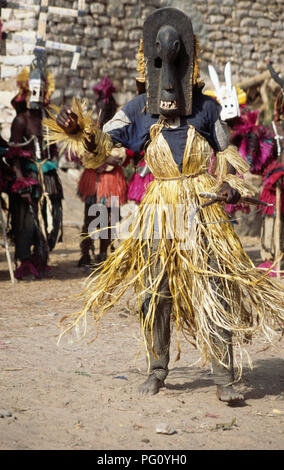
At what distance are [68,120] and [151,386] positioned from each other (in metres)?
1.61

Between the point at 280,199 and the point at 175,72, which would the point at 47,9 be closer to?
the point at 280,199

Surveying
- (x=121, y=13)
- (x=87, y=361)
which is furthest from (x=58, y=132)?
(x=121, y=13)

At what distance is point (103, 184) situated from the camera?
8594mm

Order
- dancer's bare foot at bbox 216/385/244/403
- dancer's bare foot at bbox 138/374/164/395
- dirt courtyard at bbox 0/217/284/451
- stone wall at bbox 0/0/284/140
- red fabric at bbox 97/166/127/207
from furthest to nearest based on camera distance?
stone wall at bbox 0/0/284/140 < red fabric at bbox 97/166/127/207 < dancer's bare foot at bbox 138/374/164/395 < dancer's bare foot at bbox 216/385/244/403 < dirt courtyard at bbox 0/217/284/451

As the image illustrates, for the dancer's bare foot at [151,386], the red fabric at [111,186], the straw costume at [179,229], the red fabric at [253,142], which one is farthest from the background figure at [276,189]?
the dancer's bare foot at [151,386]

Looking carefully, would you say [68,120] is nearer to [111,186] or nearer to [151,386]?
[151,386]

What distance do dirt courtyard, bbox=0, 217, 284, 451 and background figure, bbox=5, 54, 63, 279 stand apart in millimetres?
2129

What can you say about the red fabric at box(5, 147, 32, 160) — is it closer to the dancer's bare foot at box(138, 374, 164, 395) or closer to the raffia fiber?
the raffia fiber

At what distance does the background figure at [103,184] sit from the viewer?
8.57 meters

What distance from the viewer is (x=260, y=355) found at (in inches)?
203

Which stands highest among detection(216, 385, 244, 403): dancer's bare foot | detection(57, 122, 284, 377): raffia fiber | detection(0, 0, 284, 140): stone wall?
detection(0, 0, 284, 140): stone wall

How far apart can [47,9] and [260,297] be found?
6.09 m

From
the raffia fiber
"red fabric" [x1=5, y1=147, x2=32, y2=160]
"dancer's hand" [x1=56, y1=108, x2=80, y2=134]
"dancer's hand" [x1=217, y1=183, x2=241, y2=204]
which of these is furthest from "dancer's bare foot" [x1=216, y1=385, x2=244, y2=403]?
"red fabric" [x1=5, y1=147, x2=32, y2=160]

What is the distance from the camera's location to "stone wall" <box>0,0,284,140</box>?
13.1 meters
